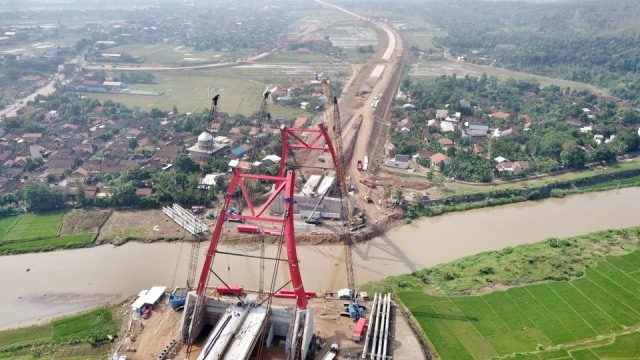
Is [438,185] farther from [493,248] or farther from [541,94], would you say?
[541,94]

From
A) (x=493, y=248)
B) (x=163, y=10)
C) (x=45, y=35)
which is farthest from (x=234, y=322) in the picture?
(x=163, y=10)

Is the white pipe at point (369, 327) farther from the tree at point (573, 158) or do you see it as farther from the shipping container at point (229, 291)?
the tree at point (573, 158)

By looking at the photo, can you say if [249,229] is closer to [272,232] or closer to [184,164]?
[272,232]

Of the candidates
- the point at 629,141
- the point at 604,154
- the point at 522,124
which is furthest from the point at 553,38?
the point at 604,154

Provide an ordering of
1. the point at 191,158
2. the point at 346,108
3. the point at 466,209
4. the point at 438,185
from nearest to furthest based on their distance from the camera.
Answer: the point at 466,209 → the point at 438,185 → the point at 191,158 → the point at 346,108

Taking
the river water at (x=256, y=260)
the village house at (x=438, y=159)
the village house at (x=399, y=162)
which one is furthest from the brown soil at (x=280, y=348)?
the village house at (x=438, y=159)

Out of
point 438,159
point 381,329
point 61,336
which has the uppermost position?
point 438,159
